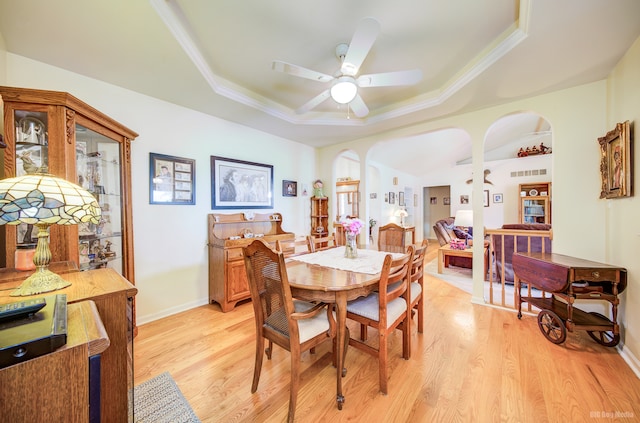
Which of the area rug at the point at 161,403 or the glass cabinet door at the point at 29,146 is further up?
the glass cabinet door at the point at 29,146

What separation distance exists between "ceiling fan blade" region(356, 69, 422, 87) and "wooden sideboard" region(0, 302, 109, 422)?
2.06 m

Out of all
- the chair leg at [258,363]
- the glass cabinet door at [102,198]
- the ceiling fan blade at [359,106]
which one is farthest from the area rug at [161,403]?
the ceiling fan blade at [359,106]

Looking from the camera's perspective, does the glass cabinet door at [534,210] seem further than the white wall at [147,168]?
Yes

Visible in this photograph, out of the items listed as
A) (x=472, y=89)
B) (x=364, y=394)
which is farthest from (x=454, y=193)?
(x=364, y=394)

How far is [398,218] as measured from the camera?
23.5ft

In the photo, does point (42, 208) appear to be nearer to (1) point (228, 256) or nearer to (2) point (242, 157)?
(1) point (228, 256)

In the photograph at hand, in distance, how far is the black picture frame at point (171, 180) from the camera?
2533 millimetres

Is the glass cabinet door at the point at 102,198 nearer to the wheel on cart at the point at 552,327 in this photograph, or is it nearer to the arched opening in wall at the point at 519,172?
the wheel on cart at the point at 552,327

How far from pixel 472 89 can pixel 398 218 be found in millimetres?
5044

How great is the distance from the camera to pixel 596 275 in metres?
1.88

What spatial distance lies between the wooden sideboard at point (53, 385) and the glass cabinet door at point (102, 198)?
1.81m

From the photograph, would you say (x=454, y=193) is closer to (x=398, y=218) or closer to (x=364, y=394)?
(x=398, y=218)

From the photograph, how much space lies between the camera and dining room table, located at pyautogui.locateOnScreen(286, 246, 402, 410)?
4.74ft

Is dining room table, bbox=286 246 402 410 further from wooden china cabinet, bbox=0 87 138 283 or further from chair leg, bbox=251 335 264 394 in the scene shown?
wooden china cabinet, bbox=0 87 138 283
